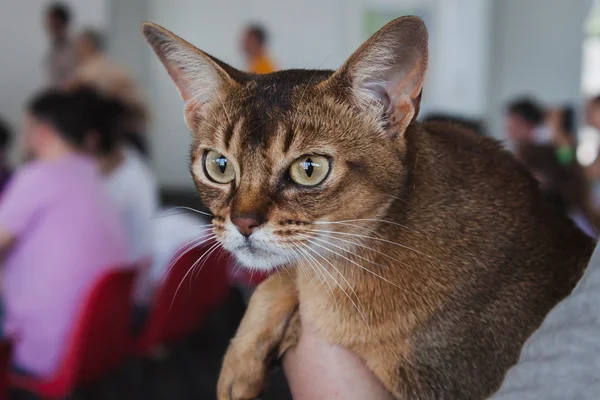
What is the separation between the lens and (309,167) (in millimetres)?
851

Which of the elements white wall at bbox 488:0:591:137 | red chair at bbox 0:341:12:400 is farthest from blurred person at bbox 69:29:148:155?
white wall at bbox 488:0:591:137

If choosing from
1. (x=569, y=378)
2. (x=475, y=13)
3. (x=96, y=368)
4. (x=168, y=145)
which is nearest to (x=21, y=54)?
(x=168, y=145)

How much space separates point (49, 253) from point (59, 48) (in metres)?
2.90

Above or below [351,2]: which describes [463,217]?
above

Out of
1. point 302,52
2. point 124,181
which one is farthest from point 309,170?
point 302,52

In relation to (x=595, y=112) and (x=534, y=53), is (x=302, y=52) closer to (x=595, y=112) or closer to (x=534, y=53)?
(x=534, y=53)

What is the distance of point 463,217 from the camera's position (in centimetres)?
86

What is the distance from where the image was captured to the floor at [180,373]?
252cm

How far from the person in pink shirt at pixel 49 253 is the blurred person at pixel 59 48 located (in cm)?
243

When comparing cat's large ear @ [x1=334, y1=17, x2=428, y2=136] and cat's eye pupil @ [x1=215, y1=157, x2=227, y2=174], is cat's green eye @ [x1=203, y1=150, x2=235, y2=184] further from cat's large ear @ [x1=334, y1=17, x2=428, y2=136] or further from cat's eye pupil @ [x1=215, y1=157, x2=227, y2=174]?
cat's large ear @ [x1=334, y1=17, x2=428, y2=136]

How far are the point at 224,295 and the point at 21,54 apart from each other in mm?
3231

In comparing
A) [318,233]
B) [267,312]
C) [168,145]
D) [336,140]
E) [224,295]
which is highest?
[336,140]

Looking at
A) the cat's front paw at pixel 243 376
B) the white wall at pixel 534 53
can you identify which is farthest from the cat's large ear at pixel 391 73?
the white wall at pixel 534 53

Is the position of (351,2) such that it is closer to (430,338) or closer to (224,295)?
(224,295)
